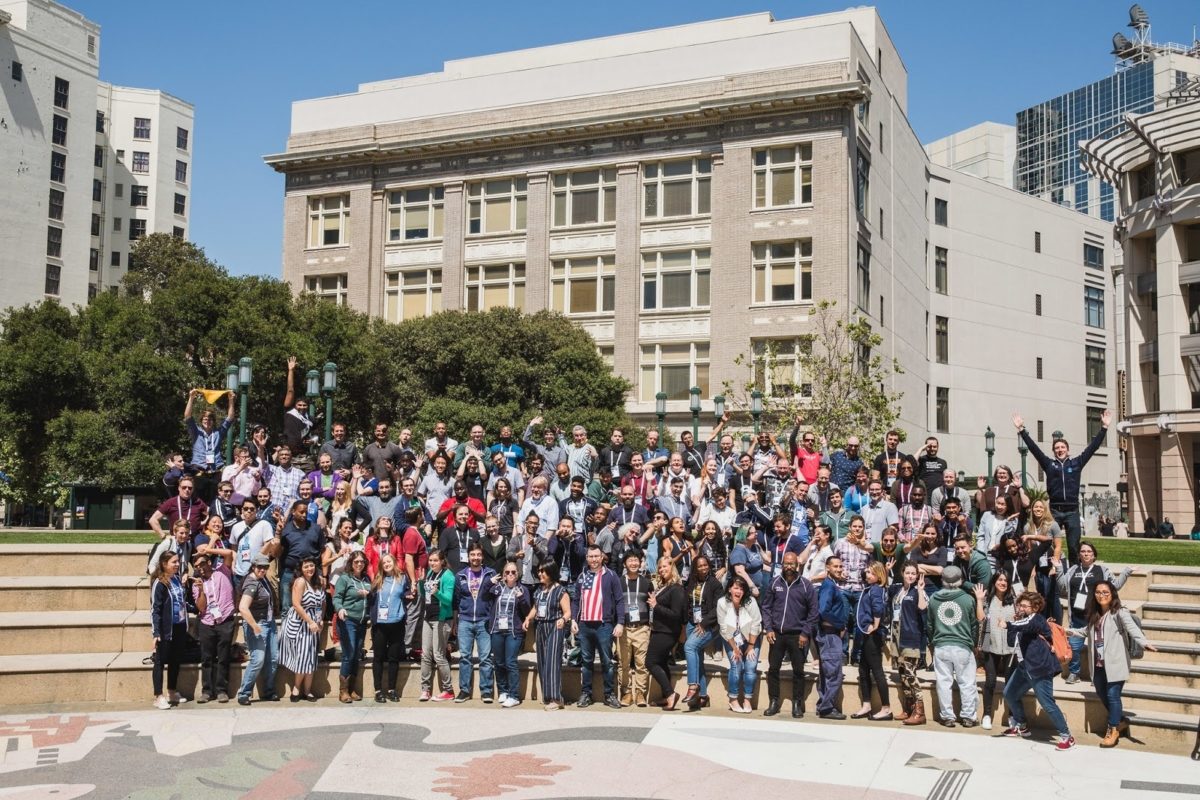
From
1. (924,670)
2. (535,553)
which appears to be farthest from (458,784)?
(924,670)

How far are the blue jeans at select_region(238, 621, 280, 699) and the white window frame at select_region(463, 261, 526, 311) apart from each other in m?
37.7

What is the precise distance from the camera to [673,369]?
4931cm

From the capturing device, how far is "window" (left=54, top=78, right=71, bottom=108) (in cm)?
7981

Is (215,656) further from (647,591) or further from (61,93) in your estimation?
(61,93)

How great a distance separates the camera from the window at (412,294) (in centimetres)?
5412

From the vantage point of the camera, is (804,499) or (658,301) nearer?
(804,499)

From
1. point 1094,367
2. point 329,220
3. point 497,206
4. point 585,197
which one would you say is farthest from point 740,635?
point 1094,367

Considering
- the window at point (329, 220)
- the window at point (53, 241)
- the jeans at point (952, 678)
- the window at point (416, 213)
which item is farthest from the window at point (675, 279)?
the window at point (53, 241)

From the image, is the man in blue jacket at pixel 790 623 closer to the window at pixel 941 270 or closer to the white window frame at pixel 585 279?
the white window frame at pixel 585 279

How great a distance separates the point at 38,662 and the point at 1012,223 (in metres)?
65.4

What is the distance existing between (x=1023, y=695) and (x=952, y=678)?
2.71 ft

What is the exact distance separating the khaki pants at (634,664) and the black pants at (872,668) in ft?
8.95

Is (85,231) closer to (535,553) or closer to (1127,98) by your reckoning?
(535,553)

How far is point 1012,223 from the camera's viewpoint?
7000 cm
